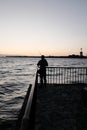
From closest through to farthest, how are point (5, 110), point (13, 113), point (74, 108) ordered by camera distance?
1. point (74, 108)
2. point (13, 113)
3. point (5, 110)

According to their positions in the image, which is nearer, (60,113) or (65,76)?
(60,113)

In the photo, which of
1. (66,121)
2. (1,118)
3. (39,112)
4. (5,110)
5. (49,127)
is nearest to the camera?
(49,127)

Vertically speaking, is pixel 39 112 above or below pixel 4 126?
above

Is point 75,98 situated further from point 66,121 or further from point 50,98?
point 66,121

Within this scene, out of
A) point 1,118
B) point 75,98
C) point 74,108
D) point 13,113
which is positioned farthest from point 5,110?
point 74,108

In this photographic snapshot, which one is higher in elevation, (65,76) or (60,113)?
(60,113)

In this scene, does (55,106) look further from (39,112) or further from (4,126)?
(4,126)

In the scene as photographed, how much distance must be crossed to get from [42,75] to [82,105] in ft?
16.3

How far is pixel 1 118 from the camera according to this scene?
9414mm

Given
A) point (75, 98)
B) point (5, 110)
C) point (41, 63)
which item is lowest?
point (5, 110)

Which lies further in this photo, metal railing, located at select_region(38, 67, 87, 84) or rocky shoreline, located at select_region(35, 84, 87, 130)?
metal railing, located at select_region(38, 67, 87, 84)

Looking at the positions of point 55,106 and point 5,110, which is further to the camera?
point 5,110

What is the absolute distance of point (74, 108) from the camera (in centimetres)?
789

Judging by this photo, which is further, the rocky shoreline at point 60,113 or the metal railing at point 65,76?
the metal railing at point 65,76
